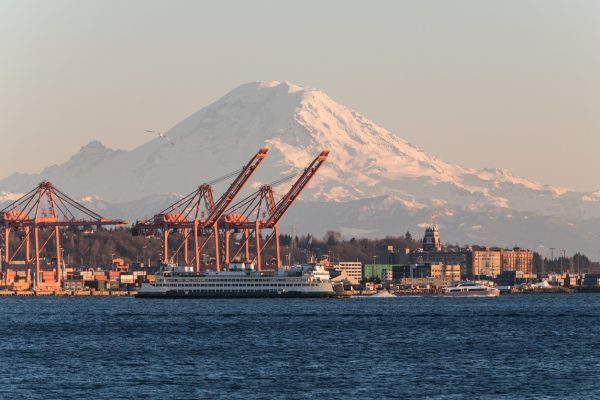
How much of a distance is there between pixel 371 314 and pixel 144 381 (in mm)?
69304

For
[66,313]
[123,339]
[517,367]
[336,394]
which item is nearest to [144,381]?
[336,394]

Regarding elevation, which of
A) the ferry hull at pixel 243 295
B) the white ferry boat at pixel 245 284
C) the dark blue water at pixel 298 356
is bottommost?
the dark blue water at pixel 298 356

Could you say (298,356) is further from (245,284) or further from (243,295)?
(245,284)

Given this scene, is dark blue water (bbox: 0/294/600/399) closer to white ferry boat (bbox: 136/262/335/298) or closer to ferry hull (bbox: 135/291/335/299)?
ferry hull (bbox: 135/291/335/299)

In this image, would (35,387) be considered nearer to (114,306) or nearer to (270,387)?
(270,387)

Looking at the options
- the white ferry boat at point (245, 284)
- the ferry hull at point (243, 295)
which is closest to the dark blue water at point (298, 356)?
the ferry hull at point (243, 295)

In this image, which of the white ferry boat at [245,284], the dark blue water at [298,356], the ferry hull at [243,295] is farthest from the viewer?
the white ferry boat at [245,284]

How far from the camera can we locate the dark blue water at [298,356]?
69.0m

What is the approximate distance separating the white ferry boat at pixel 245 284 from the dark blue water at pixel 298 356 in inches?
2095

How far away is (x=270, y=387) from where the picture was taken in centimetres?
6969

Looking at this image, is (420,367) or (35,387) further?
(420,367)

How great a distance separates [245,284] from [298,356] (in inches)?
4204

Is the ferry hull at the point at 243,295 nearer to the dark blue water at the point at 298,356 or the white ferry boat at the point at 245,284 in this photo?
the white ferry boat at the point at 245,284

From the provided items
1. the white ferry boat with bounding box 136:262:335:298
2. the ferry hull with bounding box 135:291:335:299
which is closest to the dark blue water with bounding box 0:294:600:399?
the ferry hull with bounding box 135:291:335:299
